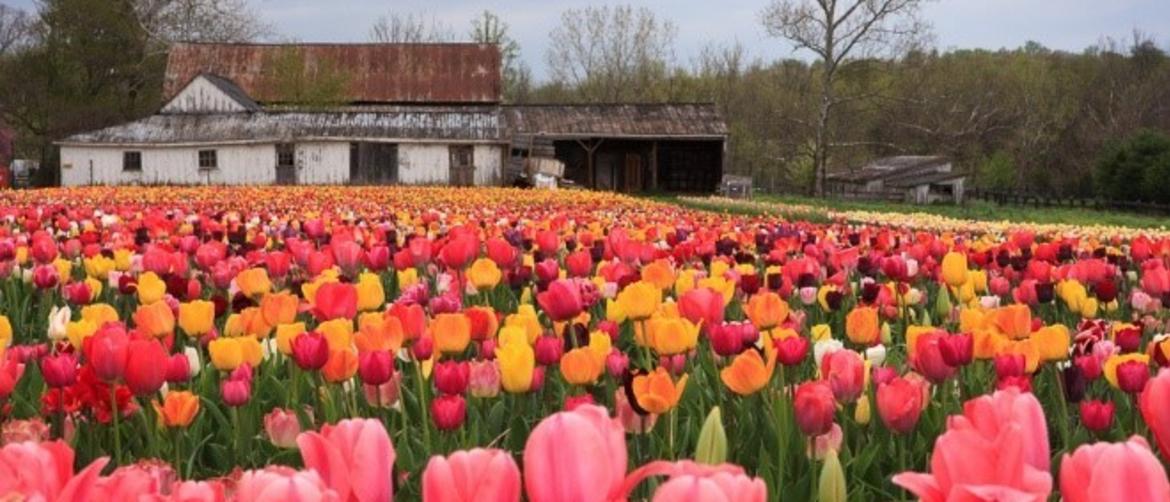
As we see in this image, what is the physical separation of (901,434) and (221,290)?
336 cm

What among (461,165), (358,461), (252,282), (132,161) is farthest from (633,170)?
(358,461)

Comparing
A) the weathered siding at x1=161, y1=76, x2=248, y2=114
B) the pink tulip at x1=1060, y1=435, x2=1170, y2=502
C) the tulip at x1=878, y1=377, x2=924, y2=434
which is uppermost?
the weathered siding at x1=161, y1=76, x2=248, y2=114

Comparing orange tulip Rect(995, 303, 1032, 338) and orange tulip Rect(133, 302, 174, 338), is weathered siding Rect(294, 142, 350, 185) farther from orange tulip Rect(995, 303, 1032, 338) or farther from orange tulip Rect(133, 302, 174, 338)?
orange tulip Rect(995, 303, 1032, 338)

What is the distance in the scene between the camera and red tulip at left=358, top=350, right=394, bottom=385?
2.65 meters

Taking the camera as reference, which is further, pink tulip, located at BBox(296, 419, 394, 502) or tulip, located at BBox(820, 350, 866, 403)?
tulip, located at BBox(820, 350, 866, 403)

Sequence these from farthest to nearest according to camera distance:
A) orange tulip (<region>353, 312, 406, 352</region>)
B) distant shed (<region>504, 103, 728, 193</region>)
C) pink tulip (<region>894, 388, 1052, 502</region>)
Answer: distant shed (<region>504, 103, 728, 193</region>)
orange tulip (<region>353, 312, 406, 352</region>)
pink tulip (<region>894, 388, 1052, 502</region>)

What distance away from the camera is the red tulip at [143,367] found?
2574 millimetres

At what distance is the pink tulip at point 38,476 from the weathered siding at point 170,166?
4245 cm

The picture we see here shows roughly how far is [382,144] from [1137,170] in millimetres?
25292

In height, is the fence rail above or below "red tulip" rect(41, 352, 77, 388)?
below

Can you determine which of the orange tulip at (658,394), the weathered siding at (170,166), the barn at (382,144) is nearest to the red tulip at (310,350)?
the orange tulip at (658,394)

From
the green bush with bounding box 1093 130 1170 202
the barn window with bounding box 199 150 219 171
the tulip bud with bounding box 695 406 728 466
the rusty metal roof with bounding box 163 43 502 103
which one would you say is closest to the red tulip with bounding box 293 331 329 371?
the tulip bud with bounding box 695 406 728 466

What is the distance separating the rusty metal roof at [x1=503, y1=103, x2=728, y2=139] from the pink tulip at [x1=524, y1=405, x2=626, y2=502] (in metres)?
42.2

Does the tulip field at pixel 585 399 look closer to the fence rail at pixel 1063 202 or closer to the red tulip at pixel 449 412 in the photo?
the red tulip at pixel 449 412
